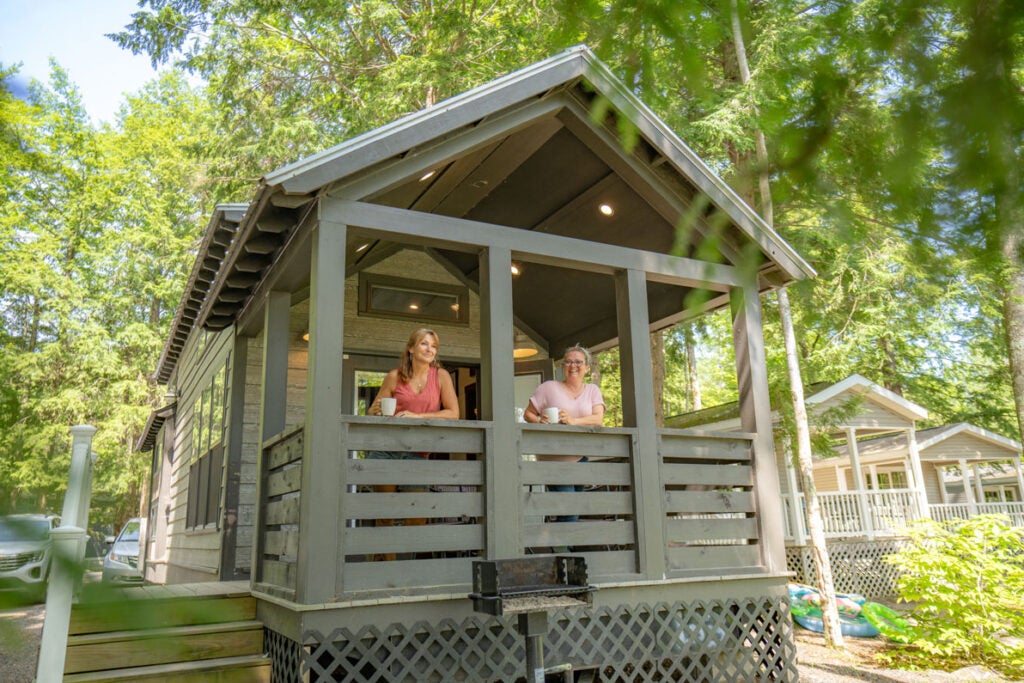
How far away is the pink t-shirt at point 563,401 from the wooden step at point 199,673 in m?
2.60

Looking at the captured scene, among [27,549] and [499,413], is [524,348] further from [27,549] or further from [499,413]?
[27,549]

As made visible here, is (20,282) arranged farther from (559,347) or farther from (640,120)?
(559,347)

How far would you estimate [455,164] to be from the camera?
19.2 ft

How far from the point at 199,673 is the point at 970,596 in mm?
7389

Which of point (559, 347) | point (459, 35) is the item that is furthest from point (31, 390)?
point (459, 35)

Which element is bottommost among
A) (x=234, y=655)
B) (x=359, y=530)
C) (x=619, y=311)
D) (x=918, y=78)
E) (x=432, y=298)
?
(x=234, y=655)

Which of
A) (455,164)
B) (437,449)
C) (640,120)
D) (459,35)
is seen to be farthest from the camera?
(459,35)

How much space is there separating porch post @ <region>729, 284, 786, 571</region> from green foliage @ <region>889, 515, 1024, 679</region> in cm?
308

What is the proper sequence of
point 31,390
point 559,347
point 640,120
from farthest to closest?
point 559,347, point 640,120, point 31,390

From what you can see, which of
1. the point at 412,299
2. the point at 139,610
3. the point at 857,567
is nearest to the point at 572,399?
the point at 412,299

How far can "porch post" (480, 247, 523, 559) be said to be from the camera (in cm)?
452

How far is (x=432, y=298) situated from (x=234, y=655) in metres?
4.20

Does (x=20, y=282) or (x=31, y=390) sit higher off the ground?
(x=20, y=282)

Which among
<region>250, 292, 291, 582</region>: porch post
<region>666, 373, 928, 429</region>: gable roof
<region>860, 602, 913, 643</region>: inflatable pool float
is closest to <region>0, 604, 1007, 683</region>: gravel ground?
<region>860, 602, 913, 643</region>: inflatable pool float
